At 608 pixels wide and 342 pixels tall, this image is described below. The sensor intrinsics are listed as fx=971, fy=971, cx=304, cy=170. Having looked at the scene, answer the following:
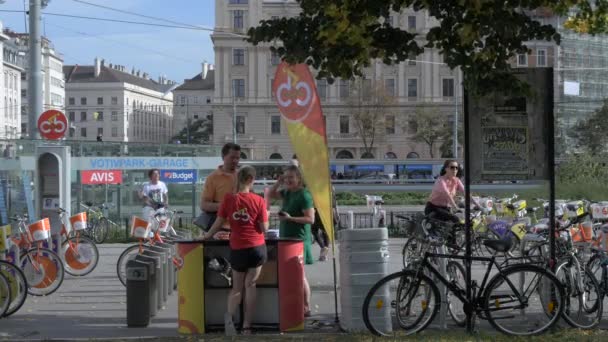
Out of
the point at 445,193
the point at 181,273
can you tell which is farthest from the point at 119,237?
the point at 181,273

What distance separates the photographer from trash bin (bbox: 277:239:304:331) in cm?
995

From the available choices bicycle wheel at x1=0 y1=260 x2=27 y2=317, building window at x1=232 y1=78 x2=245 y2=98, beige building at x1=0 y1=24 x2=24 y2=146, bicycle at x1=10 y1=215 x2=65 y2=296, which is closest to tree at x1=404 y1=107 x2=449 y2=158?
building window at x1=232 y1=78 x2=245 y2=98

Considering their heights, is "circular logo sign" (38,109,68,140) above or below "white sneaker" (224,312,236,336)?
above

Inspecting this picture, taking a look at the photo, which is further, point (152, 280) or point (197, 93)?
point (197, 93)

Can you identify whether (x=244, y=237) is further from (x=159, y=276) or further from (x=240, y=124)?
(x=240, y=124)

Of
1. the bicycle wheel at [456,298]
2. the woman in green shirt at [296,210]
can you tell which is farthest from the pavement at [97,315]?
the woman in green shirt at [296,210]

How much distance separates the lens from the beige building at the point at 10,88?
117938 millimetres

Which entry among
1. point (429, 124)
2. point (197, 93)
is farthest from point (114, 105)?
point (429, 124)

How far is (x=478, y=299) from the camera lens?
9539mm

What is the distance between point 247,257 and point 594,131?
6397cm

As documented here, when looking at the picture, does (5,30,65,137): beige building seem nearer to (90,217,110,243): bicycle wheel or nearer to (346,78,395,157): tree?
(346,78,395,157): tree

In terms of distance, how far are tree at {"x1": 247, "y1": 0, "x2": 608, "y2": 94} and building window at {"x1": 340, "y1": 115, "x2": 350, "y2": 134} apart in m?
92.5

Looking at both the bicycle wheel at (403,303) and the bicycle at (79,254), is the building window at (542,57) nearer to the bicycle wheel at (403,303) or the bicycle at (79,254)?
the bicycle at (79,254)

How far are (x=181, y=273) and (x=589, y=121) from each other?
6430cm
